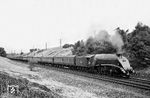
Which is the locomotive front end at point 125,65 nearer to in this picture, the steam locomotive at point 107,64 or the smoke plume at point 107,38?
the steam locomotive at point 107,64

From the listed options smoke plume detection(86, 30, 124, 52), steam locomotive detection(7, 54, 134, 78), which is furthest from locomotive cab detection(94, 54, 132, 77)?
smoke plume detection(86, 30, 124, 52)

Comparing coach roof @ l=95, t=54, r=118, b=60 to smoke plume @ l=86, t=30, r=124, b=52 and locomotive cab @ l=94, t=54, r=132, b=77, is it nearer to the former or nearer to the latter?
locomotive cab @ l=94, t=54, r=132, b=77

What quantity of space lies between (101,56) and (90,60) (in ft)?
8.58

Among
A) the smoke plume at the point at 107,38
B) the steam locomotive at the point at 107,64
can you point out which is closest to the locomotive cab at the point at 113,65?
the steam locomotive at the point at 107,64

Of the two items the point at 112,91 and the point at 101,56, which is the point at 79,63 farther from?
the point at 112,91

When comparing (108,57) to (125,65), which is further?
(108,57)

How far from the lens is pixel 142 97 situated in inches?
438

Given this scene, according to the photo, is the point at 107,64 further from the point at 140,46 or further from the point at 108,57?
the point at 140,46

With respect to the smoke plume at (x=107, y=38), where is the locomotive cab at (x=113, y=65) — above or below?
below

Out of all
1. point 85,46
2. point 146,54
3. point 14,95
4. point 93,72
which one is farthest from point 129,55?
point 14,95

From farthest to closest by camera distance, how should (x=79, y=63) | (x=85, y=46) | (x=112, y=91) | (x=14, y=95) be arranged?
(x=85, y=46)
(x=79, y=63)
(x=112, y=91)
(x=14, y=95)

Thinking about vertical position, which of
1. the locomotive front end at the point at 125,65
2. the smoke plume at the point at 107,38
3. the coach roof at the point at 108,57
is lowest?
the locomotive front end at the point at 125,65

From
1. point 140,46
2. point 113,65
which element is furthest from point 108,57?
point 140,46

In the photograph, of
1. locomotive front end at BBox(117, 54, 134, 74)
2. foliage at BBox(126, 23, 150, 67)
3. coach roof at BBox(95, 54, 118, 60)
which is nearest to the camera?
locomotive front end at BBox(117, 54, 134, 74)
